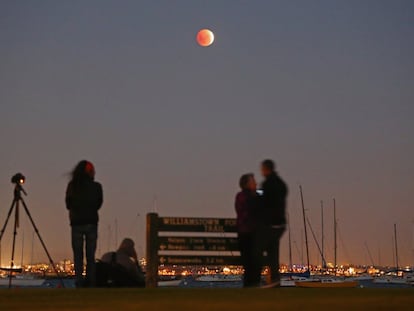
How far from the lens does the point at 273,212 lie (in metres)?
12.6

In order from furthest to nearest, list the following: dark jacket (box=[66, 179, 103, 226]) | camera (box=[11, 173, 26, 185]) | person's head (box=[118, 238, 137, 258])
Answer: camera (box=[11, 173, 26, 185])
person's head (box=[118, 238, 137, 258])
dark jacket (box=[66, 179, 103, 226])

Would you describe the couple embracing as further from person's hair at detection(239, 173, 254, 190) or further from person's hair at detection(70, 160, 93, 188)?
person's hair at detection(70, 160, 93, 188)

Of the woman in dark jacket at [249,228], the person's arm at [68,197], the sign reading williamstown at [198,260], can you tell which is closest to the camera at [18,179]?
the person's arm at [68,197]

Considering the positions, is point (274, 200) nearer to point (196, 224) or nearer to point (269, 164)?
point (269, 164)

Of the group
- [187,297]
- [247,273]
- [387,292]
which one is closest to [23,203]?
[247,273]

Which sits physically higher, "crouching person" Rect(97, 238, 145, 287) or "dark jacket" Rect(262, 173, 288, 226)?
"dark jacket" Rect(262, 173, 288, 226)

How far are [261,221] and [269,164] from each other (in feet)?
3.11

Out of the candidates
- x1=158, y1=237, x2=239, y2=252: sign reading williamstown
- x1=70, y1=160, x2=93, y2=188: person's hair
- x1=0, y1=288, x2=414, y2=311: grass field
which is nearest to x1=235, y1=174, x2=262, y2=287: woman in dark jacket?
x1=158, y1=237, x2=239, y2=252: sign reading williamstown

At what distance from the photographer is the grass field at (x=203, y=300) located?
26.6ft

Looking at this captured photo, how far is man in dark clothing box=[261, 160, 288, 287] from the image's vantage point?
1260cm

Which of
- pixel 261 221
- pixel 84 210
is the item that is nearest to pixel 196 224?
pixel 261 221

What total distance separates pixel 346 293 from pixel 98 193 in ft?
15.9

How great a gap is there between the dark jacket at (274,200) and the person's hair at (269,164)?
136 millimetres

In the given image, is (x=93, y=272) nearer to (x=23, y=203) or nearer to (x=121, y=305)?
(x=23, y=203)
